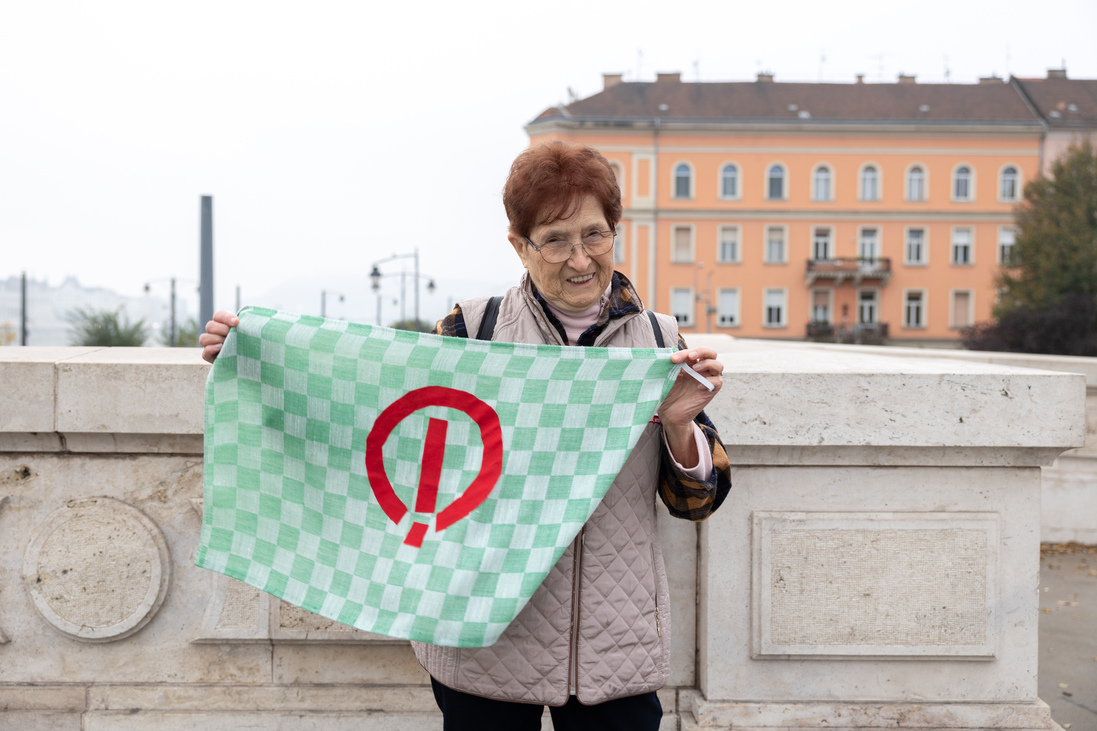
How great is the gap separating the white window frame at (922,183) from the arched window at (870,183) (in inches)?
59.2

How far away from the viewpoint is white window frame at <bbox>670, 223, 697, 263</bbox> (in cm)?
5072

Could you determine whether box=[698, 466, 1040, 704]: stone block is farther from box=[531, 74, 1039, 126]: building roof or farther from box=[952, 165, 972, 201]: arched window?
box=[952, 165, 972, 201]: arched window

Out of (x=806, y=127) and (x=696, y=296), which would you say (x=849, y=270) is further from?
(x=696, y=296)

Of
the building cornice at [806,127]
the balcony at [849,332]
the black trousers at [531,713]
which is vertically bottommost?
the black trousers at [531,713]

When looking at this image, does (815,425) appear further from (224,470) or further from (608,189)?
(224,470)

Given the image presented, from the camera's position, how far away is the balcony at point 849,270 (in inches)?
1977

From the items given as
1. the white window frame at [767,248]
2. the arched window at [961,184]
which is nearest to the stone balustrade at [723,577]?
the white window frame at [767,248]

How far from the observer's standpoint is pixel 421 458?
6.76ft

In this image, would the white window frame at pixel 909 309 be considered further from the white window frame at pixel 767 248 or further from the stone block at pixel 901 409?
the stone block at pixel 901 409

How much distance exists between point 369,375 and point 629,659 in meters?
0.90

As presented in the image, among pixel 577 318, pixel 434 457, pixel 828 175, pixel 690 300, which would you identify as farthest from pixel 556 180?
pixel 828 175

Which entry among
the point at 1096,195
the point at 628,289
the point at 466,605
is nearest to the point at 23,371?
the point at 466,605

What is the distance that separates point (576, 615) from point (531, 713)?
0.29 metres

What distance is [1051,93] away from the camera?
2073 inches
